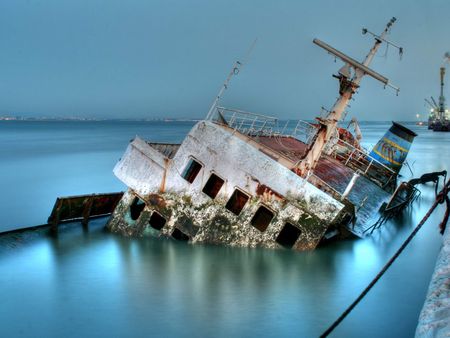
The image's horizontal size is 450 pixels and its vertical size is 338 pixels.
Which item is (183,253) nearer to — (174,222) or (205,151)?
(174,222)

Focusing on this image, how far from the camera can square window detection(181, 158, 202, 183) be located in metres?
13.1

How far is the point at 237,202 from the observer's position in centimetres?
1295

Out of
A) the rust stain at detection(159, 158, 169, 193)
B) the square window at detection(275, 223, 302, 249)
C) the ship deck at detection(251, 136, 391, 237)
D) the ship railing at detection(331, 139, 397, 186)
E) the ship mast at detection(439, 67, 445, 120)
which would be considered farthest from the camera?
the ship mast at detection(439, 67, 445, 120)

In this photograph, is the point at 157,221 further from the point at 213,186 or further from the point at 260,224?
the point at 260,224

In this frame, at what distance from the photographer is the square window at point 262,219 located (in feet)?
42.5

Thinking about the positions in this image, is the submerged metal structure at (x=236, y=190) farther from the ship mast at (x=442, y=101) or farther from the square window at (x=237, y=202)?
the ship mast at (x=442, y=101)

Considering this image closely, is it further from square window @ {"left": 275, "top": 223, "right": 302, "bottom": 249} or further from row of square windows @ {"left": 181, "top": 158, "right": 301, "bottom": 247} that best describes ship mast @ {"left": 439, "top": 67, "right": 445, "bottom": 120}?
row of square windows @ {"left": 181, "top": 158, "right": 301, "bottom": 247}

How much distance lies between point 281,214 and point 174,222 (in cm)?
304

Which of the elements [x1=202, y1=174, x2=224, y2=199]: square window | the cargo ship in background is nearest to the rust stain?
[x1=202, y1=174, x2=224, y2=199]: square window

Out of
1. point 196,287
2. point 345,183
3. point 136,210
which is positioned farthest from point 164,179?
point 345,183

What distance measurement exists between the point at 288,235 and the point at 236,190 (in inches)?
83.3

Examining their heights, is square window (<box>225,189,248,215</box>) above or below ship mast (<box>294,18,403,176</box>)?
below

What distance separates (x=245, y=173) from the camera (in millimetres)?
12344

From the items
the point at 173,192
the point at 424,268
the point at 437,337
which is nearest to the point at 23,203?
the point at 173,192
